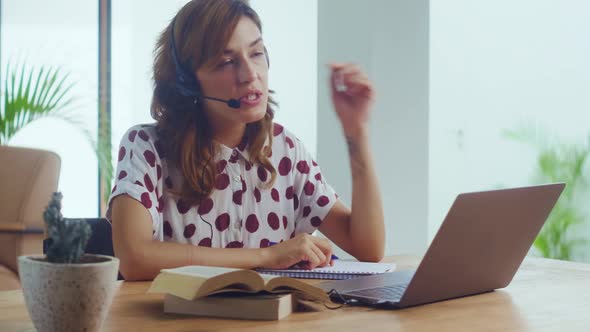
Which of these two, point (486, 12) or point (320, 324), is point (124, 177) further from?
point (486, 12)

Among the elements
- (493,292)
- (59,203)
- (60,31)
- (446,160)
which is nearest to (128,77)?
(60,31)

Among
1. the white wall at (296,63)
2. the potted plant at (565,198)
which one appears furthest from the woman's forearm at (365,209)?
the white wall at (296,63)

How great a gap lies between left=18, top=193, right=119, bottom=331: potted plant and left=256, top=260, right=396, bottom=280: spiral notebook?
61 centimetres

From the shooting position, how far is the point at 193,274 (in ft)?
3.61

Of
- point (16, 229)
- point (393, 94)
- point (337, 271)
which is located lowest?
point (16, 229)

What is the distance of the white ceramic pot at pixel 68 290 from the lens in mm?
852

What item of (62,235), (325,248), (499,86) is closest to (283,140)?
(325,248)

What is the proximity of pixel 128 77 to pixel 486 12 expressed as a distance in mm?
2089

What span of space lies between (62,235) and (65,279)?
46 millimetres

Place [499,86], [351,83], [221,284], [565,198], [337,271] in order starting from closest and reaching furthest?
1. [221,284]
2. [337,271]
3. [351,83]
4. [565,198]
5. [499,86]

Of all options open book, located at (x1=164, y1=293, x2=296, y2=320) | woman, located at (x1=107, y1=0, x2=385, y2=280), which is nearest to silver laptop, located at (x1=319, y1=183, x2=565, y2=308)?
open book, located at (x1=164, y1=293, x2=296, y2=320)

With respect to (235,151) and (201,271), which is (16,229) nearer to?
(235,151)

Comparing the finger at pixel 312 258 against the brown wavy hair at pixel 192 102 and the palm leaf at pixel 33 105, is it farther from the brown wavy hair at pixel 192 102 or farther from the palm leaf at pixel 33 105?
the palm leaf at pixel 33 105

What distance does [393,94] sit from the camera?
3.92 meters
